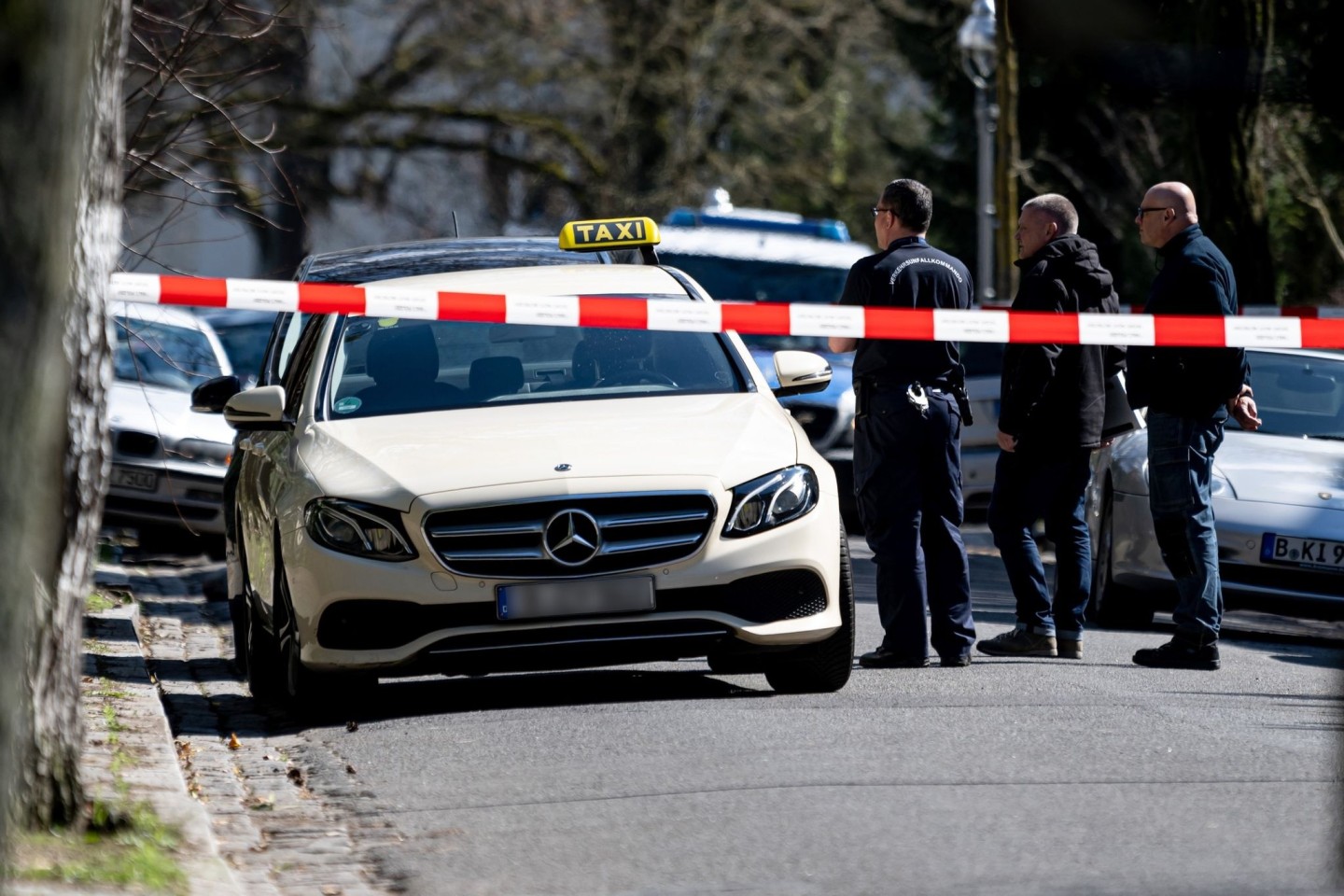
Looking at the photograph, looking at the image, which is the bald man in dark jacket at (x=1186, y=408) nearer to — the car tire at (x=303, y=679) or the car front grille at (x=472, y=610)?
the car front grille at (x=472, y=610)

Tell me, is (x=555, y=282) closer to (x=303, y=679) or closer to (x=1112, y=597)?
(x=303, y=679)

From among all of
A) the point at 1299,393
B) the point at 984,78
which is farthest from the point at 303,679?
the point at 984,78

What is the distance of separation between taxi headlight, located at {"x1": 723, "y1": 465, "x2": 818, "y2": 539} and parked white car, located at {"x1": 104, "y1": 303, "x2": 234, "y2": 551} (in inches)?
283

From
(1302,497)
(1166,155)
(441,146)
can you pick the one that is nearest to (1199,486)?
(1302,497)

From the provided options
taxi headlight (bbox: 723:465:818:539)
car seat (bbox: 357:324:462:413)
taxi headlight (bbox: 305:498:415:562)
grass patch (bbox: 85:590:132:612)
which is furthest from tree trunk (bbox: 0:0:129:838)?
grass patch (bbox: 85:590:132:612)

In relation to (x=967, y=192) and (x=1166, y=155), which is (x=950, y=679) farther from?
(x=967, y=192)

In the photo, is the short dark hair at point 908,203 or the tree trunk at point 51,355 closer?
the tree trunk at point 51,355

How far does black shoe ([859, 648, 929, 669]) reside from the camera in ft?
29.6

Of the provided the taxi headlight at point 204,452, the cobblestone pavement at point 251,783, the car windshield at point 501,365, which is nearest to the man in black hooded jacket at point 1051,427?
the car windshield at point 501,365

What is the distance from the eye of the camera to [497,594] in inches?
297

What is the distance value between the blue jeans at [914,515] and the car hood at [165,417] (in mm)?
6868

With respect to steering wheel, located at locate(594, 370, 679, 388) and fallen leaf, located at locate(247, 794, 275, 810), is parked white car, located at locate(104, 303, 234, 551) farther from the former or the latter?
fallen leaf, located at locate(247, 794, 275, 810)

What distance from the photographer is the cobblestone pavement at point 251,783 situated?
5598 mm

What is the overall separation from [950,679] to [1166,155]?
59.3 feet
